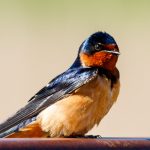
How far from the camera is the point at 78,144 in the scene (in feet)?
3.55

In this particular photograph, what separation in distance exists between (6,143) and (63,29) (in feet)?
5.52

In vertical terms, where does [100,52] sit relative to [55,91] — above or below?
above

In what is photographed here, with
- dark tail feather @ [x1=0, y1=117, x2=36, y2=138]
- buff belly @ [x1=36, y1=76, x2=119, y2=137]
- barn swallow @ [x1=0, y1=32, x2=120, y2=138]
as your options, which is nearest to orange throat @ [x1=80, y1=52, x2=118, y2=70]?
barn swallow @ [x1=0, y1=32, x2=120, y2=138]

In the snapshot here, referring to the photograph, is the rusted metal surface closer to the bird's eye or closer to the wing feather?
the wing feather

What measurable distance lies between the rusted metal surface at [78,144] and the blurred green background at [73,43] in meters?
1.40

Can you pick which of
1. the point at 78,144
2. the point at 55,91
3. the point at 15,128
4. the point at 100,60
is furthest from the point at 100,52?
the point at 78,144

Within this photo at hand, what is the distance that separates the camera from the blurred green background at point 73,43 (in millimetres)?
2555

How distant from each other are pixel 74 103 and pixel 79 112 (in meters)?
0.03

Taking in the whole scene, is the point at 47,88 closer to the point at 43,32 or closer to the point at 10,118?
the point at 10,118

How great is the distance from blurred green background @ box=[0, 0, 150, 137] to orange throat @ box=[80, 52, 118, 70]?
34 centimetres

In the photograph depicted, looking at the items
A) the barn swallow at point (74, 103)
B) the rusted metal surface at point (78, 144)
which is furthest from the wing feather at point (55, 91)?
the rusted metal surface at point (78, 144)

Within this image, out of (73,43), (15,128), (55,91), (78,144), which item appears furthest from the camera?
(73,43)

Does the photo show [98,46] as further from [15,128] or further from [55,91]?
[15,128]

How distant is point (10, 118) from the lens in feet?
6.29
